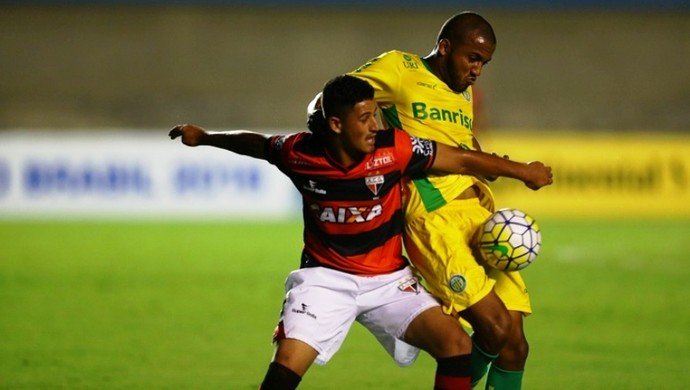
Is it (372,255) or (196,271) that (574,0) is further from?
(372,255)

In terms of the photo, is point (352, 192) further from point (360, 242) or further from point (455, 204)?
point (455, 204)

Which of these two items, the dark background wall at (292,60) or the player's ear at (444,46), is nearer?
the player's ear at (444,46)

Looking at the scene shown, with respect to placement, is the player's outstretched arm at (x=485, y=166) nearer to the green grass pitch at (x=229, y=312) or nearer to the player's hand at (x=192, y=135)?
the player's hand at (x=192, y=135)

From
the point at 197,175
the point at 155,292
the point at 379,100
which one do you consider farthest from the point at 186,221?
the point at 379,100

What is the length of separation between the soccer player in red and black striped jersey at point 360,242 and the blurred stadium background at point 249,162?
5.43 feet

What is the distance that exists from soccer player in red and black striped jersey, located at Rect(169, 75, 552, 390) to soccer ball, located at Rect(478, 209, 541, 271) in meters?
0.26

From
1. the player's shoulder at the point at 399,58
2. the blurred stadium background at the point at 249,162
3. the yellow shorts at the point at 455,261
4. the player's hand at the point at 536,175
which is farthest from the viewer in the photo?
the blurred stadium background at the point at 249,162

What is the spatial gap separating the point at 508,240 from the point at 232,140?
1368mm

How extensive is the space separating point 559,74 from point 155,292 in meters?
14.1

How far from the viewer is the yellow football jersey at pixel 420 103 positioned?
5703mm

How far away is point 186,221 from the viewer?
56.7 feet

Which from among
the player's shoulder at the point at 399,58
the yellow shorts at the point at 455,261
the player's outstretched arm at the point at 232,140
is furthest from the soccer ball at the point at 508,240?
the player's outstretched arm at the point at 232,140

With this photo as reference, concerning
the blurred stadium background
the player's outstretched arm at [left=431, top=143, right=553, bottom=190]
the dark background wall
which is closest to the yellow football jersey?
the player's outstretched arm at [left=431, top=143, right=553, bottom=190]

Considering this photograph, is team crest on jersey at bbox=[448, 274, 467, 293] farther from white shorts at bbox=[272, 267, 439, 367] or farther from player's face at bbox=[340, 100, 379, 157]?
player's face at bbox=[340, 100, 379, 157]
